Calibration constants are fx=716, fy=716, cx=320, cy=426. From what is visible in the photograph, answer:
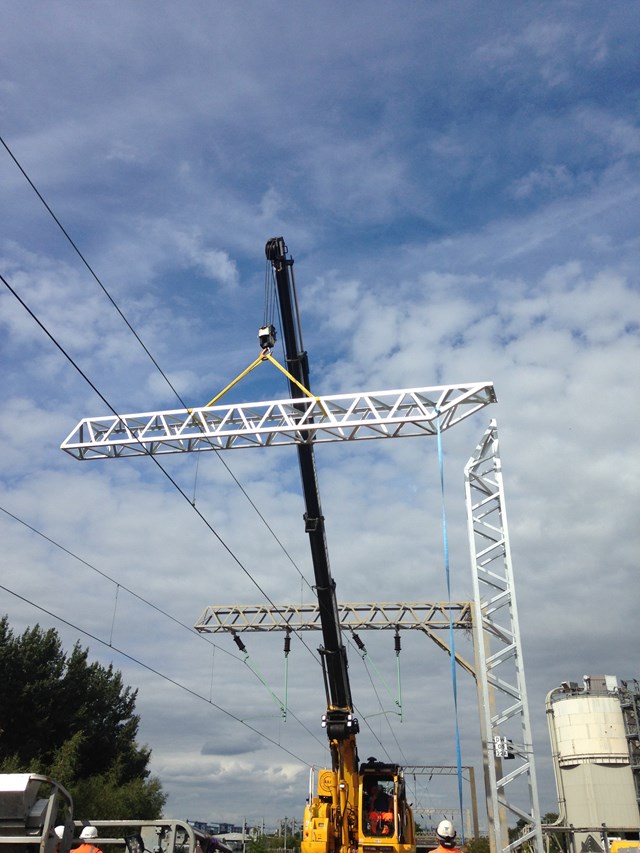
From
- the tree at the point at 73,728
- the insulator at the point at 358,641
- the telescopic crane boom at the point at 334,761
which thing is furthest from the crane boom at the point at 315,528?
the tree at the point at 73,728

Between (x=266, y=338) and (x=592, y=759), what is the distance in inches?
1537

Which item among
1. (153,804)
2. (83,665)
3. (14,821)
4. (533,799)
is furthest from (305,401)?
(153,804)

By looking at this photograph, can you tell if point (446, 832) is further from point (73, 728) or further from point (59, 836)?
point (73, 728)

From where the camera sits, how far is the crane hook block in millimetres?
16391

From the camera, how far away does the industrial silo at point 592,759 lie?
137 ft

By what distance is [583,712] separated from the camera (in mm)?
44688

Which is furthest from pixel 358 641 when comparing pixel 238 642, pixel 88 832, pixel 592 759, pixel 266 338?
pixel 592 759

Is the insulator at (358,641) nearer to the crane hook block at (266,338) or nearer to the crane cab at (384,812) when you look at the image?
the crane cab at (384,812)

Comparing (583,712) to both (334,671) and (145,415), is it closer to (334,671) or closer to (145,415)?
(334,671)

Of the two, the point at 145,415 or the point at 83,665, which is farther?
the point at 83,665

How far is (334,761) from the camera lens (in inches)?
730

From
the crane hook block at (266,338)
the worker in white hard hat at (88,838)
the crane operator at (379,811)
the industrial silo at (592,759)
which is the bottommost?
the worker in white hard hat at (88,838)

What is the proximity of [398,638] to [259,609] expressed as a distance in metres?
5.55

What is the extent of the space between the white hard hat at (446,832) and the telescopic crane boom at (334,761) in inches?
370
